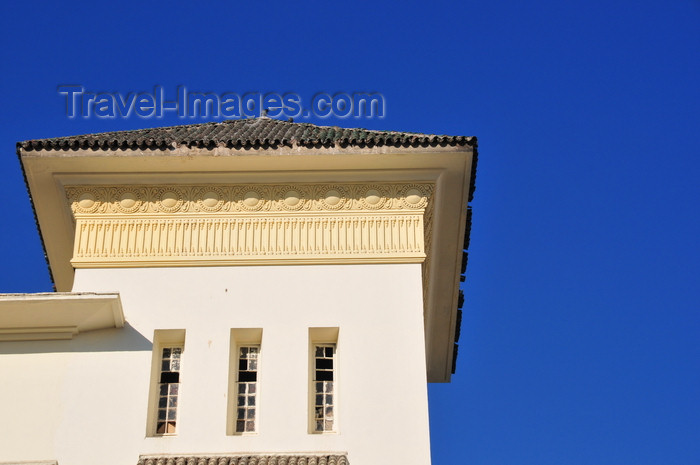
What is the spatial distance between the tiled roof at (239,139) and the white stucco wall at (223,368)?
1589 millimetres

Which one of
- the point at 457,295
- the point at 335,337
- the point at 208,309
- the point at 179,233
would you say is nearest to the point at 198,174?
the point at 179,233

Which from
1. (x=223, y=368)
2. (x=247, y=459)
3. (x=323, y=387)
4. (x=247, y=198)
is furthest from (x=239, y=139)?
(x=247, y=459)

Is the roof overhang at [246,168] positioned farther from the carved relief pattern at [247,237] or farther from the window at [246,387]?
the window at [246,387]

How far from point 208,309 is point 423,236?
2930 millimetres

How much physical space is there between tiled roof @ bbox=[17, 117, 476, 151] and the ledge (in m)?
2.12

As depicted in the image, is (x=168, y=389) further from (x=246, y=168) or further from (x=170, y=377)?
(x=246, y=168)

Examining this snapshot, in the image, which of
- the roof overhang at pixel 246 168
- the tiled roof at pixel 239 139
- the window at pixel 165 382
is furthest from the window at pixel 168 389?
the tiled roof at pixel 239 139

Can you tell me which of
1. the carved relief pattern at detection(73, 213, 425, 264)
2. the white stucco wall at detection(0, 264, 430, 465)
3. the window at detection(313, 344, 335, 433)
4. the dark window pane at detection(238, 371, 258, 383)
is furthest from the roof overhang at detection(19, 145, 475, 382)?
the dark window pane at detection(238, 371, 258, 383)

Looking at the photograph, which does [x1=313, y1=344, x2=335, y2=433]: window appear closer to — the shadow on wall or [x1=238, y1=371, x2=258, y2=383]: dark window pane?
[x1=238, y1=371, x2=258, y2=383]: dark window pane

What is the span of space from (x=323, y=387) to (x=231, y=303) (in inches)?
62.4

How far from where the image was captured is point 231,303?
50.9ft

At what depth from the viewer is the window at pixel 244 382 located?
1488 centimetres

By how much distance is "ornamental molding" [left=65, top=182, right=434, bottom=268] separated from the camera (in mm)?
15828

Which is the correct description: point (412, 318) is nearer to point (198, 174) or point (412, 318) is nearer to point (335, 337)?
point (335, 337)
